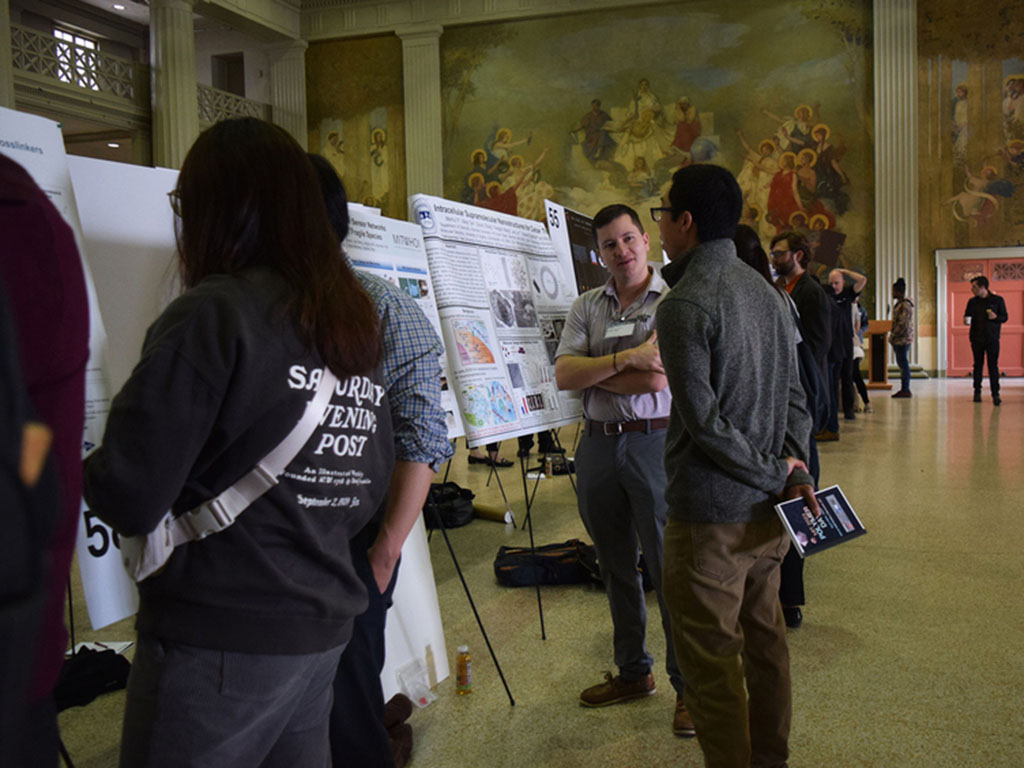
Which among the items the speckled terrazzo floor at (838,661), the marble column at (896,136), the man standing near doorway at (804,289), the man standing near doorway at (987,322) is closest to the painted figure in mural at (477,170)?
the marble column at (896,136)

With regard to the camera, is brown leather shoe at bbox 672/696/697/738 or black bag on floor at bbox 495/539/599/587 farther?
black bag on floor at bbox 495/539/599/587

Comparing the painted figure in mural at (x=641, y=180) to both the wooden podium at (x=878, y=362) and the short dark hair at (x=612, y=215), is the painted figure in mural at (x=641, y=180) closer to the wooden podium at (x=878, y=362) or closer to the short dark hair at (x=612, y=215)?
the wooden podium at (x=878, y=362)

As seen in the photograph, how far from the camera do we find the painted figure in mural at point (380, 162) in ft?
58.3

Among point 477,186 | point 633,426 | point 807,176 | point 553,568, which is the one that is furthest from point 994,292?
point 633,426

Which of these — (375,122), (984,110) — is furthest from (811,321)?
(375,122)

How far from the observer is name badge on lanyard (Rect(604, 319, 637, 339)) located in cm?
261

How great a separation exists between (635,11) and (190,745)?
704 inches

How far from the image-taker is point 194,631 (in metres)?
1.00

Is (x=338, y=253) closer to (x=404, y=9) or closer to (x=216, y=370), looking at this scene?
(x=216, y=370)

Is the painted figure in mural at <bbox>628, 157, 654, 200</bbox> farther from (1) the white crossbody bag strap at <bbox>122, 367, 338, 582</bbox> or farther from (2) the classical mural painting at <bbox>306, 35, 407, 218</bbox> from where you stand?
(1) the white crossbody bag strap at <bbox>122, 367, 338, 582</bbox>

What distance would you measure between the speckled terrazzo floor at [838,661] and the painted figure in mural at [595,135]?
494 inches

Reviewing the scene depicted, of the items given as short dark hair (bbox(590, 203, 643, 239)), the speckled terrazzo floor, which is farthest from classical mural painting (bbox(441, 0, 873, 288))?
short dark hair (bbox(590, 203, 643, 239))

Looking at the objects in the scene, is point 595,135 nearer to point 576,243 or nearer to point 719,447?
Result: point 576,243

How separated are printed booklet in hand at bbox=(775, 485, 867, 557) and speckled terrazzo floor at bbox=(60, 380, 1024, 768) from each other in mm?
824
